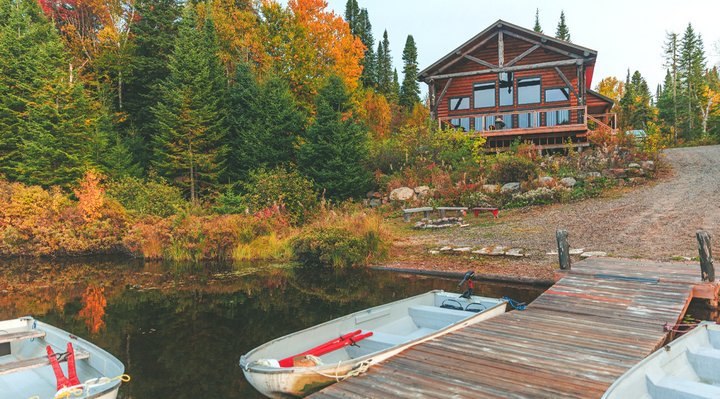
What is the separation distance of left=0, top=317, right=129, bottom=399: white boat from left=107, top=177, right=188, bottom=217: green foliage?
1256 cm

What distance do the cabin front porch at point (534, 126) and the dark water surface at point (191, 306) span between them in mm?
14359

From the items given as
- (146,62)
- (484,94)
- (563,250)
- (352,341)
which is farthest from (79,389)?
(146,62)

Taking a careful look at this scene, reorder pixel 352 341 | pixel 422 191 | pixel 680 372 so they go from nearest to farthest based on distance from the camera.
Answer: pixel 680 372, pixel 352 341, pixel 422 191

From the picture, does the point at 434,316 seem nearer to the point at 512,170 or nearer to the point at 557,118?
the point at 512,170

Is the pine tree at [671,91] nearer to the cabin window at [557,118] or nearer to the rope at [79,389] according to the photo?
the cabin window at [557,118]

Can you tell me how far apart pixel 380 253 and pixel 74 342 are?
9462 mm

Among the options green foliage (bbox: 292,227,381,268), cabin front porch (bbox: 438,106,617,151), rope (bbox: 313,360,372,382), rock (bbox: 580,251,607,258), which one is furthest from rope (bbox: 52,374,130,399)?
cabin front porch (bbox: 438,106,617,151)

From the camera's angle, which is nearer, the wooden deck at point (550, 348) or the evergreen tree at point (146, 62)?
the wooden deck at point (550, 348)

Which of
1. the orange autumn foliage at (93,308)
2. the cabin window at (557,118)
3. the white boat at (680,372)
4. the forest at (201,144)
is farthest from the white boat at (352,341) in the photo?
the cabin window at (557,118)

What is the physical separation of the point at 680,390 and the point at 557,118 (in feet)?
75.6

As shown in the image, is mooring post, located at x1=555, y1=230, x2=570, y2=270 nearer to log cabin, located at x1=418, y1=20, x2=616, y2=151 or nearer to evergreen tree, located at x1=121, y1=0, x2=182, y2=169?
log cabin, located at x1=418, y1=20, x2=616, y2=151

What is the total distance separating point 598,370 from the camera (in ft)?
16.0

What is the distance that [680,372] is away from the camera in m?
4.98

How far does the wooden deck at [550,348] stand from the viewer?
4539mm
